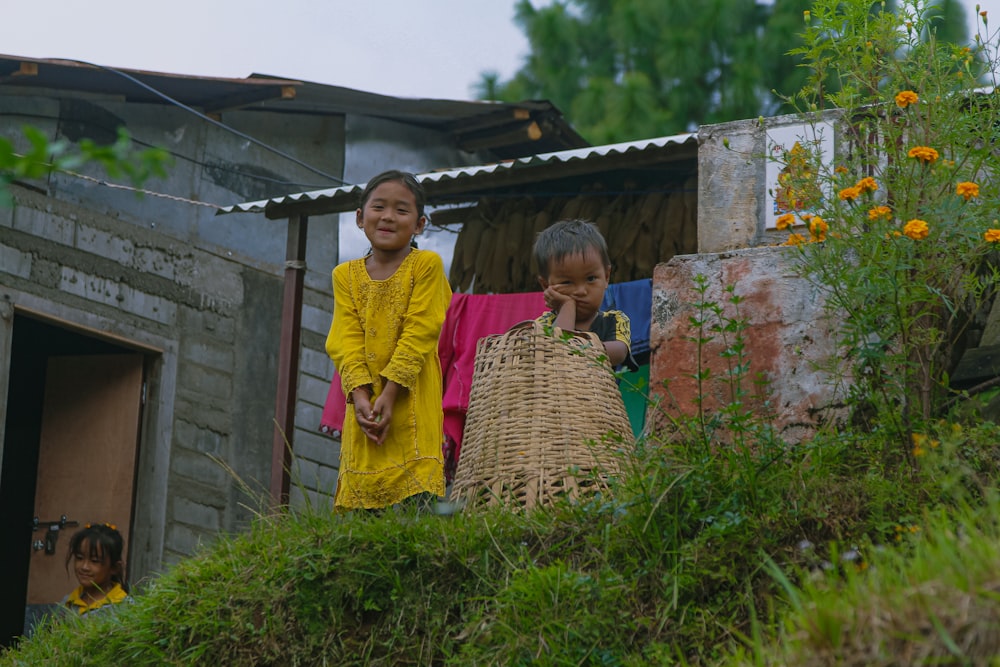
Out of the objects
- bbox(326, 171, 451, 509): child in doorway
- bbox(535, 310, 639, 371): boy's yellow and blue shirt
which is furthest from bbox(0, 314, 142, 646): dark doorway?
bbox(535, 310, 639, 371): boy's yellow and blue shirt

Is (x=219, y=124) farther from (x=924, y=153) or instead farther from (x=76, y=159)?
(x=76, y=159)

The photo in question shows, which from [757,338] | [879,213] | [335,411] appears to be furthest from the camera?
[335,411]

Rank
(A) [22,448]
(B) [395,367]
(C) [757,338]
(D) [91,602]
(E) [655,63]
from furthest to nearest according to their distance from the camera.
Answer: (E) [655,63]
(A) [22,448]
(D) [91,602]
(C) [757,338]
(B) [395,367]

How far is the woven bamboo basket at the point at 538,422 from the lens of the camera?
407cm

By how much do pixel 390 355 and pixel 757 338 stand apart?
1303mm

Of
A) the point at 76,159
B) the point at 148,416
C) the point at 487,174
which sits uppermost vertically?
the point at 487,174

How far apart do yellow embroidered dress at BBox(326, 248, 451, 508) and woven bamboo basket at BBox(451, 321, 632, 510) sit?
0.31 m

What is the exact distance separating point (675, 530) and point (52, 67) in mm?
5906

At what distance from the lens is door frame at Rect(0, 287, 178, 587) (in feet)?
27.1

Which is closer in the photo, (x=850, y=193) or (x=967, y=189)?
(x=967, y=189)

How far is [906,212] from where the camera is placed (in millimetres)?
3750

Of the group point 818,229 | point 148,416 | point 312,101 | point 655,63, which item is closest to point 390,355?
point 818,229

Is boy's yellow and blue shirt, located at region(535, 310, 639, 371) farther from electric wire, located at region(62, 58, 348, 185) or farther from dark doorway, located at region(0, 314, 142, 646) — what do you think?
dark doorway, located at region(0, 314, 142, 646)

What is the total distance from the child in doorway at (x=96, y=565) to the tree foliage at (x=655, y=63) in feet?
36.4
